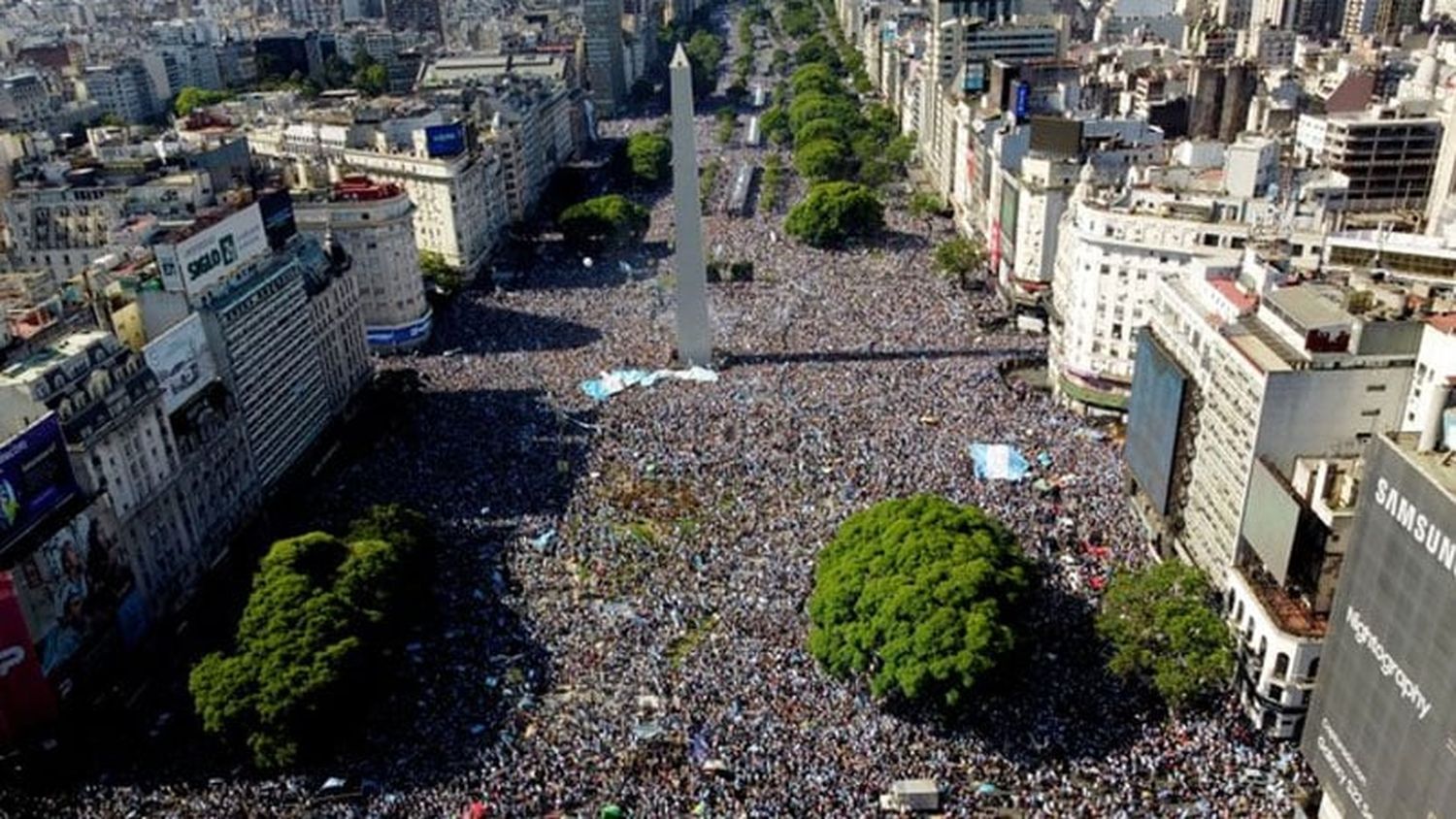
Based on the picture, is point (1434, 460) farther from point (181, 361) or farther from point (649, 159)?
point (649, 159)

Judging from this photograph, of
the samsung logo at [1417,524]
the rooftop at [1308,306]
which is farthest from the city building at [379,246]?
the samsung logo at [1417,524]

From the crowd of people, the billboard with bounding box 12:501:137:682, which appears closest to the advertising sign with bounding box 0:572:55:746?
the billboard with bounding box 12:501:137:682

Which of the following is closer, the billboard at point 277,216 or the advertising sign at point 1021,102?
the billboard at point 277,216

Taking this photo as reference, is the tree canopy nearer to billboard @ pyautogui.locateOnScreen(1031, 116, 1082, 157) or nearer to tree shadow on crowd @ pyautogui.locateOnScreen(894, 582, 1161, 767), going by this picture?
tree shadow on crowd @ pyautogui.locateOnScreen(894, 582, 1161, 767)

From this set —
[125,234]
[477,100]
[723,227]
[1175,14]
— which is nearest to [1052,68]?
[723,227]

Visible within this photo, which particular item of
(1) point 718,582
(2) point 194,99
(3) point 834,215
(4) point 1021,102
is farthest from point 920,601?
(2) point 194,99

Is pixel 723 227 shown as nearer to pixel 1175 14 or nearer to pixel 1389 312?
pixel 1389 312

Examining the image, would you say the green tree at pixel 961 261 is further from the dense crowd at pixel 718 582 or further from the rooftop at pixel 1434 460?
the rooftop at pixel 1434 460
